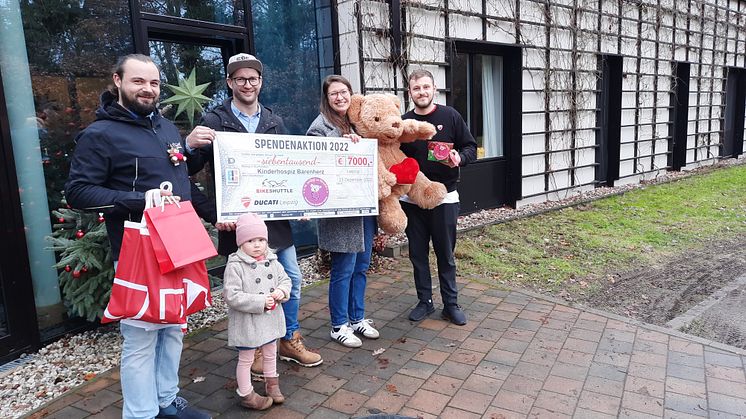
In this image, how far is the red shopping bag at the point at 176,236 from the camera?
2.37 m

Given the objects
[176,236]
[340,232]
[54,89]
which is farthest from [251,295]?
[54,89]

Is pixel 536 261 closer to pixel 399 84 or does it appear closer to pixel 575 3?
pixel 399 84

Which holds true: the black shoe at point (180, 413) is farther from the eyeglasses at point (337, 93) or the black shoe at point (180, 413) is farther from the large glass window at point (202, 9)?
the large glass window at point (202, 9)

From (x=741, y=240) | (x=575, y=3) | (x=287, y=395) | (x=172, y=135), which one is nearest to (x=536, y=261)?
(x=741, y=240)

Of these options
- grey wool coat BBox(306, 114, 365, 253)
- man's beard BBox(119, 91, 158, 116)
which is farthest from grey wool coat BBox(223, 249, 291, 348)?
man's beard BBox(119, 91, 158, 116)

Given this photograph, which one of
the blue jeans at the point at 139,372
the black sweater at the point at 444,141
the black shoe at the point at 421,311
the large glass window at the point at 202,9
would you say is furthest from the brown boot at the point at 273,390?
the large glass window at the point at 202,9

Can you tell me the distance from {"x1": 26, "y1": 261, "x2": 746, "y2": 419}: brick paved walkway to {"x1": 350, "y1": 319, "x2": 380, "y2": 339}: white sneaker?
0.06 m

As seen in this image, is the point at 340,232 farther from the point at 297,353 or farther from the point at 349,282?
the point at 297,353

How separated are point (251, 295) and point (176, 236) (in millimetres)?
525

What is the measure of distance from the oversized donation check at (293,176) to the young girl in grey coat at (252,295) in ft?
0.67

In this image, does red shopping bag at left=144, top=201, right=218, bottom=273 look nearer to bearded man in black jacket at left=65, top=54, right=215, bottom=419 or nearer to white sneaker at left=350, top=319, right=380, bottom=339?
bearded man in black jacket at left=65, top=54, right=215, bottom=419

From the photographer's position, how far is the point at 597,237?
6.74 metres

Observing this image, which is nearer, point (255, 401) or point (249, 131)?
point (255, 401)

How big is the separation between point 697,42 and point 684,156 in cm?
284
